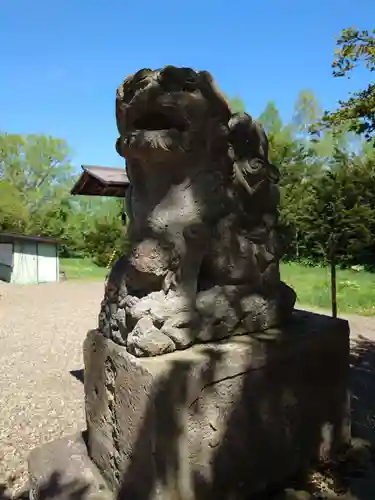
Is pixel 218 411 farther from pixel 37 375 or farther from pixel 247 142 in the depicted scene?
pixel 37 375

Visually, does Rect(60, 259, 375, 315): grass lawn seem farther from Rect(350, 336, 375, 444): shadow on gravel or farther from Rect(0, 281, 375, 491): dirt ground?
Rect(350, 336, 375, 444): shadow on gravel

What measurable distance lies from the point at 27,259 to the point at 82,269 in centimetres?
371

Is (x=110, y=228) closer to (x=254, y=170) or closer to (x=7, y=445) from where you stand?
(x=7, y=445)

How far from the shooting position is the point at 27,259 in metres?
17.1

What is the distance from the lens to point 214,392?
7.05 feet

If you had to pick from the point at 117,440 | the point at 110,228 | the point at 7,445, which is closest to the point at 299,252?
the point at 110,228

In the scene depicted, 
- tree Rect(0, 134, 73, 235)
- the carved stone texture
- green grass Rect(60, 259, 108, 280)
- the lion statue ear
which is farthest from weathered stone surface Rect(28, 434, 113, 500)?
tree Rect(0, 134, 73, 235)

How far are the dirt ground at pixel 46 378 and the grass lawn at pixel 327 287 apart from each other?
1.11 m

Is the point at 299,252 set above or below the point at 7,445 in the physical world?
above

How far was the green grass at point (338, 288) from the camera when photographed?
967 centimetres

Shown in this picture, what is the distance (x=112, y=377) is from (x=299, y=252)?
16.1m

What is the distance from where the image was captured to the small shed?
1698 cm

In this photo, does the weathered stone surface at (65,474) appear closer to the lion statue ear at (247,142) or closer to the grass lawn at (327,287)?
the lion statue ear at (247,142)

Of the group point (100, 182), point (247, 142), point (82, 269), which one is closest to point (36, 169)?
point (82, 269)
